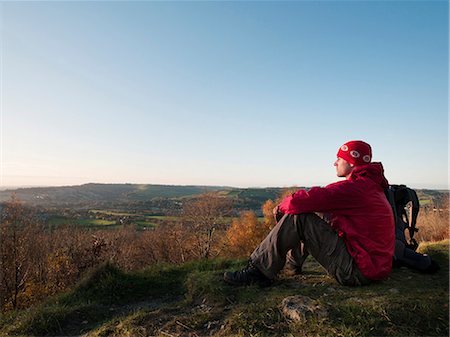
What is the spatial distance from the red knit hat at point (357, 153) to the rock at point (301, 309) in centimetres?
183

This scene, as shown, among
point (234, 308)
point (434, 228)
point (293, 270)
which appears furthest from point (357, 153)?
point (434, 228)

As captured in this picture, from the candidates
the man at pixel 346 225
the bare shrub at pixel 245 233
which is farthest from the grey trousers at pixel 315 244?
the bare shrub at pixel 245 233

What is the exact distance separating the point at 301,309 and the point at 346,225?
1.19m

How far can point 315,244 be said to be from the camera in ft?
13.6

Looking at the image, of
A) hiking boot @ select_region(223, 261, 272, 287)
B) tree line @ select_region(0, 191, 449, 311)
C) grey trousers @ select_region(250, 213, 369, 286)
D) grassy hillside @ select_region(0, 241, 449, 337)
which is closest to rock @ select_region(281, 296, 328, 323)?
grassy hillside @ select_region(0, 241, 449, 337)

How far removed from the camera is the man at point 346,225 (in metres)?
3.89

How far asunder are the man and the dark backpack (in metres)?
0.92

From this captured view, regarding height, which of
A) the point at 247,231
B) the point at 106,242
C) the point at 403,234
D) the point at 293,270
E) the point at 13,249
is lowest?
the point at 247,231

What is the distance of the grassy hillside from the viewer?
3.15 m

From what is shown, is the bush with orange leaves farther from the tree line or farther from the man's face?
the man's face

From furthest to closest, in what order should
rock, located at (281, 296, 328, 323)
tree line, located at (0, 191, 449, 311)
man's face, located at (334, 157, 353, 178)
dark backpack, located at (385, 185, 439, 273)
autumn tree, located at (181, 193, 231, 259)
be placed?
autumn tree, located at (181, 193, 231, 259), tree line, located at (0, 191, 449, 311), dark backpack, located at (385, 185, 439, 273), man's face, located at (334, 157, 353, 178), rock, located at (281, 296, 328, 323)

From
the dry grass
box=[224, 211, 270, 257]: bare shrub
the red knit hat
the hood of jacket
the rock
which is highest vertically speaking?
the red knit hat

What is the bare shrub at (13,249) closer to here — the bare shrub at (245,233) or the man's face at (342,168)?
the bare shrub at (245,233)

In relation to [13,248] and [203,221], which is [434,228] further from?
[203,221]
